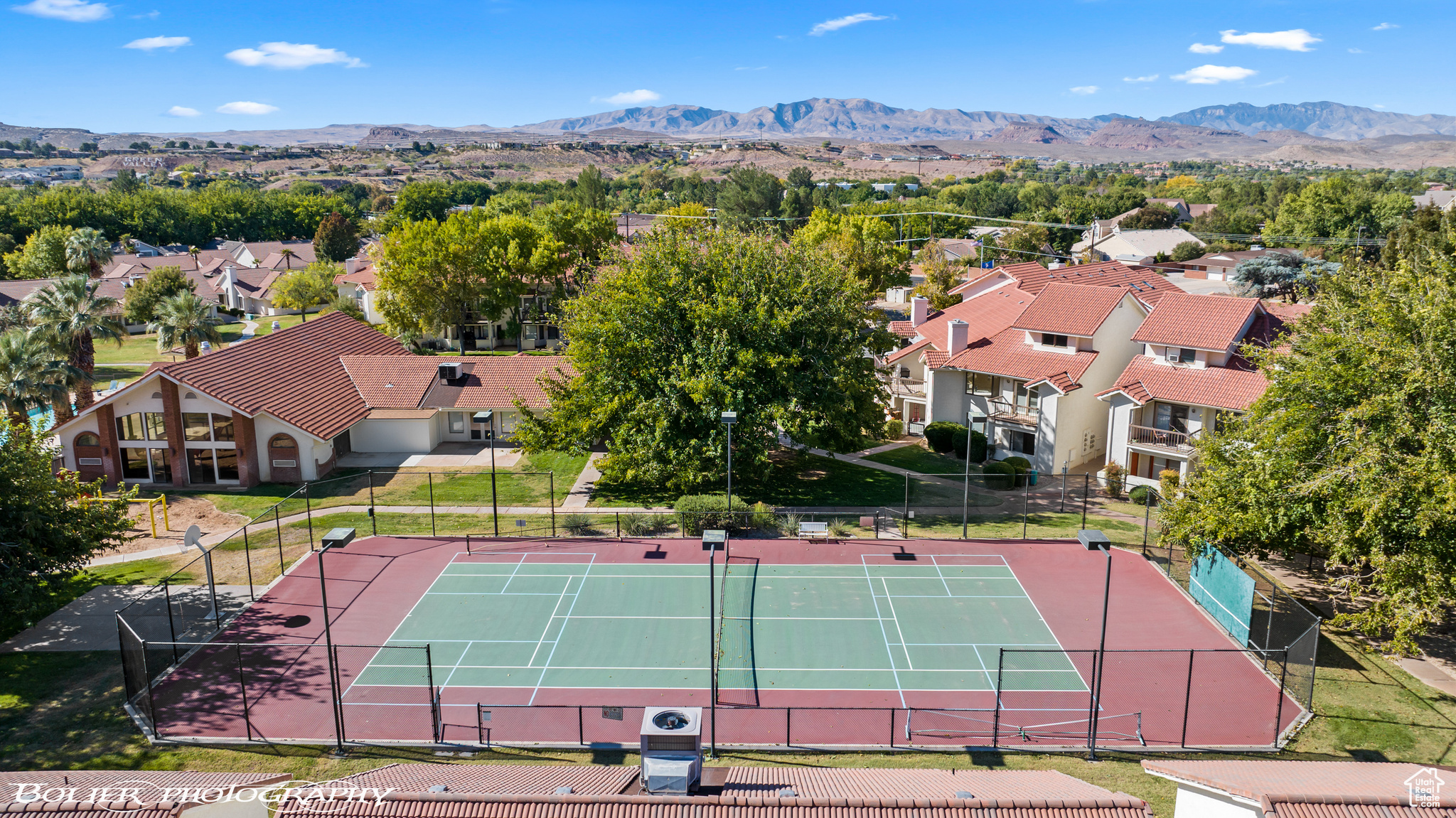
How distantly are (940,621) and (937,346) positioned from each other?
87.5ft

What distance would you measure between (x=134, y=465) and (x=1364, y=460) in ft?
152

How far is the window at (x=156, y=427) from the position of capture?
128ft

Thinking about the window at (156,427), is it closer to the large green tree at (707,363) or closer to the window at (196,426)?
the window at (196,426)

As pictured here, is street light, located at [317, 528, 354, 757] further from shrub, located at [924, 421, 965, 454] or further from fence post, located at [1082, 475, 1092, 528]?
shrub, located at [924, 421, 965, 454]

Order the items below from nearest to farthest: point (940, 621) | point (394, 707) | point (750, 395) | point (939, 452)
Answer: point (394, 707) < point (940, 621) < point (750, 395) < point (939, 452)

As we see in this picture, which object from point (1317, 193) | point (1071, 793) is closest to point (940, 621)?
point (1071, 793)

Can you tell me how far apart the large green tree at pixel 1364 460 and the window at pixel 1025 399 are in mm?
16263

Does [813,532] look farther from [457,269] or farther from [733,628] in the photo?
[457,269]

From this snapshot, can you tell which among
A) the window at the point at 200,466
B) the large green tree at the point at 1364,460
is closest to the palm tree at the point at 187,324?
the window at the point at 200,466

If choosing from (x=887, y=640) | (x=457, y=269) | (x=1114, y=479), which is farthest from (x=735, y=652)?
(x=457, y=269)

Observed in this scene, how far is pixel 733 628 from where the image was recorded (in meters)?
25.9

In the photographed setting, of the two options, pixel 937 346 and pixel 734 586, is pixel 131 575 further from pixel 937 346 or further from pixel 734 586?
pixel 937 346

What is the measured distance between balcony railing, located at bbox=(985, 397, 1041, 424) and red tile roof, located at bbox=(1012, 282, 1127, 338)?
405 centimetres

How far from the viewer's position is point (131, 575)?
2970 centimetres
